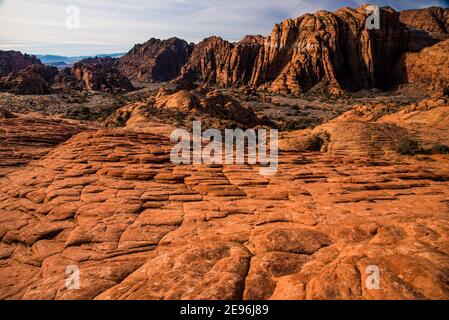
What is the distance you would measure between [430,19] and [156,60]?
419ft

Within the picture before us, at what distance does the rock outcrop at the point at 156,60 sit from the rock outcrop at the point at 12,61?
4630cm

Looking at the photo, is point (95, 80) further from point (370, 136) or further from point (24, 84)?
point (370, 136)

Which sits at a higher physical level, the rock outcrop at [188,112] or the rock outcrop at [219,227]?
the rock outcrop at [188,112]

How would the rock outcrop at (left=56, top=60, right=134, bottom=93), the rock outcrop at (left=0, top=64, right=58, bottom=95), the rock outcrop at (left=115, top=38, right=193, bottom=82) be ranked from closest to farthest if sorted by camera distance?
1. the rock outcrop at (left=0, top=64, right=58, bottom=95)
2. the rock outcrop at (left=56, top=60, right=134, bottom=93)
3. the rock outcrop at (left=115, top=38, right=193, bottom=82)

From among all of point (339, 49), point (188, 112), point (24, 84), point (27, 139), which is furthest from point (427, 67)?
point (24, 84)

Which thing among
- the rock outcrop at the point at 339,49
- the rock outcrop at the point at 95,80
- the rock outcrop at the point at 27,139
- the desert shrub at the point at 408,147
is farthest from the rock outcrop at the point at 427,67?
the rock outcrop at the point at 95,80

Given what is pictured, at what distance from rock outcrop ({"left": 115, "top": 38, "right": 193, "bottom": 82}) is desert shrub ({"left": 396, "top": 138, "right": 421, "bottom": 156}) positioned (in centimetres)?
13981

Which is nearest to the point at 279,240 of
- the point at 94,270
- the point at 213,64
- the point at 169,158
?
the point at 94,270

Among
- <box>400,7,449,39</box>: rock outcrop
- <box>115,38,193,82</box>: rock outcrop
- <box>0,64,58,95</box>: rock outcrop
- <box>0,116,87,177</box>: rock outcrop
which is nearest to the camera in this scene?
<box>0,116,87,177</box>: rock outcrop

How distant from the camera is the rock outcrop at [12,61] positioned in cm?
A: 14221

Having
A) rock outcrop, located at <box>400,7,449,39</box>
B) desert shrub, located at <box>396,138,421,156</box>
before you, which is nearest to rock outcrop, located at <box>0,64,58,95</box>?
desert shrub, located at <box>396,138,421,156</box>

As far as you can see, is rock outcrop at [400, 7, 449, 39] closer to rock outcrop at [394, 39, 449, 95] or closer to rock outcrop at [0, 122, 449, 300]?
rock outcrop at [394, 39, 449, 95]

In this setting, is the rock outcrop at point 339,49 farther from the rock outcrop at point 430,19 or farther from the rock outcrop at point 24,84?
the rock outcrop at point 24,84

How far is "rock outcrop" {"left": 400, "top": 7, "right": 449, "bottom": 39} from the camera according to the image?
133m
